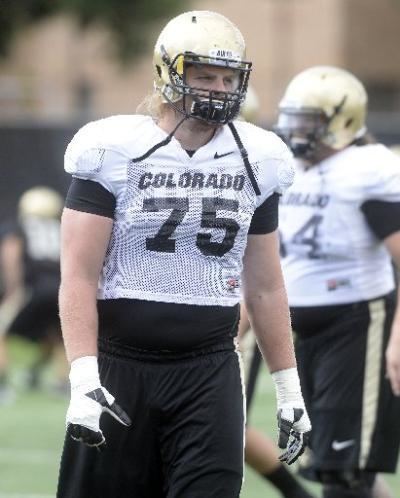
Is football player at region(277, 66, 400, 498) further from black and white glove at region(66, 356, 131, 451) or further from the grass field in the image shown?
black and white glove at region(66, 356, 131, 451)

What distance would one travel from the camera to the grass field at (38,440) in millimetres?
7594

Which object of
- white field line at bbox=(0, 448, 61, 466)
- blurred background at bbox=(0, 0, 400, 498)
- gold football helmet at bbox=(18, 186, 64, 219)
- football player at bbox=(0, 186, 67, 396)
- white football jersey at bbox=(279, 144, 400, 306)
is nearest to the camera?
white football jersey at bbox=(279, 144, 400, 306)

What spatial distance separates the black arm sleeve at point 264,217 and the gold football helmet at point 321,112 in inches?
56.7

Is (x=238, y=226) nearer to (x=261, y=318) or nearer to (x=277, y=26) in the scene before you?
(x=261, y=318)

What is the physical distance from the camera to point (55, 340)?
12.1 metres

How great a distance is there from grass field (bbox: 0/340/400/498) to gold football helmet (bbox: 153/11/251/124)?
343 cm

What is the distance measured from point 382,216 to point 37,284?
690 cm

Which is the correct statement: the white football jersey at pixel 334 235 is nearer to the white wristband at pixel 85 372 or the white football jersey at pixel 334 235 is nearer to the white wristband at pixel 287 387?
the white wristband at pixel 287 387

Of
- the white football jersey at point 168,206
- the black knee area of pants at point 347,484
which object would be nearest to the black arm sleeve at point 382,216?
the black knee area of pants at point 347,484

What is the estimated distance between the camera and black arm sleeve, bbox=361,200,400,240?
5.70 meters

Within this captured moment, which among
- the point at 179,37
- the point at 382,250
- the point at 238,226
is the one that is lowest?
the point at 382,250

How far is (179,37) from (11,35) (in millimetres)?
20773

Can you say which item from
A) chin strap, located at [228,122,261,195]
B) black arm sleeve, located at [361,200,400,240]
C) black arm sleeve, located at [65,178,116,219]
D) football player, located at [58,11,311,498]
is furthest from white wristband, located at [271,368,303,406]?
black arm sleeve, located at [361,200,400,240]

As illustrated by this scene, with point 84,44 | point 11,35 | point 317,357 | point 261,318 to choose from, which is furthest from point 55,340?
point 84,44
